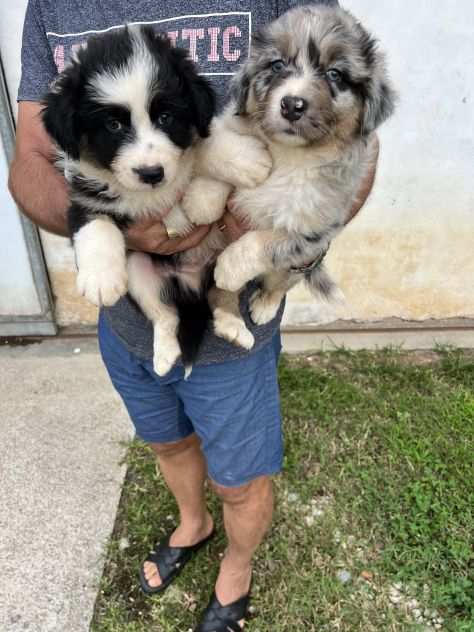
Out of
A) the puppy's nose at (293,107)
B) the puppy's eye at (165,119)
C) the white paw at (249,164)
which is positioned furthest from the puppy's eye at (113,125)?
the puppy's nose at (293,107)

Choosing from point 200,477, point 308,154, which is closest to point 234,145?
point 308,154

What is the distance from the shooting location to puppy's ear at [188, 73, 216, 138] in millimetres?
1612

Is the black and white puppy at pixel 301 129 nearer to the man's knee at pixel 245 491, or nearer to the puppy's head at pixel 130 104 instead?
the puppy's head at pixel 130 104

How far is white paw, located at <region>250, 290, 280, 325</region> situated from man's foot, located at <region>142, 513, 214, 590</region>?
1086 millimetres

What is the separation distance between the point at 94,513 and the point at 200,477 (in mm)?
656

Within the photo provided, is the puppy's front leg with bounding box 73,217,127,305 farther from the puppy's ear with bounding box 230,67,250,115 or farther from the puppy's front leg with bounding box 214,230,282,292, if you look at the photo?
the puppy's ear with bounding box 230,67,250,115

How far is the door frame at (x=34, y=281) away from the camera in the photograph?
3342mm

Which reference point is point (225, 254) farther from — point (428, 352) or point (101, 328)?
point (428, 352)

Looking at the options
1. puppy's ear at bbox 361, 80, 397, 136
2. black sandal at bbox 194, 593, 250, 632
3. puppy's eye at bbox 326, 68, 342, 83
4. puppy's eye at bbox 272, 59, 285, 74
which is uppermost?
puppy's eye at bbox 272, 59, 285, 74

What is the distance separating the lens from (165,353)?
186 cm

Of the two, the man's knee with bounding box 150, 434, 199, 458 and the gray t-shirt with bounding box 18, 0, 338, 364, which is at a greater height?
the gray t-shirt with bounding box 18, 0, 338, 364

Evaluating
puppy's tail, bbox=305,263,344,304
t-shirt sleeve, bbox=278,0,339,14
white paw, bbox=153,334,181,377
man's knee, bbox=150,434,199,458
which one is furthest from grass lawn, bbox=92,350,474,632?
t-shirt sleeve, bbox=278,0,339,14

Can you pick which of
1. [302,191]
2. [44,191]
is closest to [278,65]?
[302,191]

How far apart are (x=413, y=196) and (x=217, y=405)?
2216 millimetres
